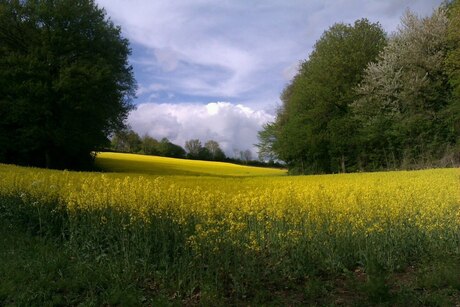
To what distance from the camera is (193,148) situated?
86500mm

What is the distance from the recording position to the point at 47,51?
31984 millimetres

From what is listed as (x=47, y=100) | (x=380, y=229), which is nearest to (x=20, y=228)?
(x=380, y=229)

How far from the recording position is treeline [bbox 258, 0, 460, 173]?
34.3 metres

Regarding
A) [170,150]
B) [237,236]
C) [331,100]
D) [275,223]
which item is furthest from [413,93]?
[170,150]

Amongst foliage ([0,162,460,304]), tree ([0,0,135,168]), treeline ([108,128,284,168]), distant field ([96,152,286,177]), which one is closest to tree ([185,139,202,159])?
treeline ([108,128,284,168])

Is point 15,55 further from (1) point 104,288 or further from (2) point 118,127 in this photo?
(1) point 104,288

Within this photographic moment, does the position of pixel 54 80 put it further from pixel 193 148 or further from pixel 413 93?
pixel 193 148

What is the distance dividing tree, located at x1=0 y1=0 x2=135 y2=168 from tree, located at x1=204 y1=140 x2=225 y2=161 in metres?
47.3

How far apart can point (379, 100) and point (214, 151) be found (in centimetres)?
5219

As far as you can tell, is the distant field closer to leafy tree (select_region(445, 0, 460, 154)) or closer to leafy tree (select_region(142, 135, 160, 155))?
leafy tree (select_region(445, 0, 460, 154))

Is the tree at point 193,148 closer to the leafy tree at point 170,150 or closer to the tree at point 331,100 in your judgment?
the leafy tree at point 170,150

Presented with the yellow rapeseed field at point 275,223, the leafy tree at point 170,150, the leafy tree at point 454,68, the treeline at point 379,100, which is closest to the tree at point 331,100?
the treeline at point 379,100

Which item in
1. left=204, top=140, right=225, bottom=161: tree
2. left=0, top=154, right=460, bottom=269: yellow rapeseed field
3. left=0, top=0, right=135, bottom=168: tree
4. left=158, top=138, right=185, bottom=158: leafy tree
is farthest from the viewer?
left=204, top=140, right=225, bottom=161: tree

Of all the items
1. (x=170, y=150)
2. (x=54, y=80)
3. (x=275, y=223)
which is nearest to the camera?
(x=275, y=223)
